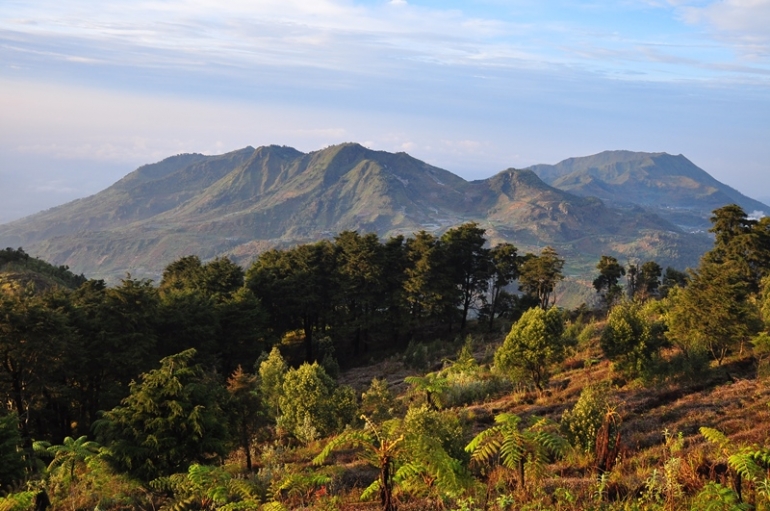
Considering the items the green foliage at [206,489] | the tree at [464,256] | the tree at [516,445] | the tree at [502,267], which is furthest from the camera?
the tree at [502,267]

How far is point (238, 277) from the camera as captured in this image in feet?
144

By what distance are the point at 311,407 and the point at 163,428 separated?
7.94 metres

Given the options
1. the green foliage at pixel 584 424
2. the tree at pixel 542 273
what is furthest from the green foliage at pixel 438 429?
the tree at pixel 542 273

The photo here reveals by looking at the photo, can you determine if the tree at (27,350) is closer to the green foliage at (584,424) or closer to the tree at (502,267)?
the green foliage at (584,424)

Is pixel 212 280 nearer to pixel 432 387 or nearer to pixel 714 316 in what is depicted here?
pixel 432 387

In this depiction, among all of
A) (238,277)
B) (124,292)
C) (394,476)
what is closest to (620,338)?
(394,476)

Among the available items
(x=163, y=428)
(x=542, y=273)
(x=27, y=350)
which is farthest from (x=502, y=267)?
(x=163, y=428)

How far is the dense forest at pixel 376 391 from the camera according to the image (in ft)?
25.4

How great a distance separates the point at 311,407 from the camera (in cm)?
1819

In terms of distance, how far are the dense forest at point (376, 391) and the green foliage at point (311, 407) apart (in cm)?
7

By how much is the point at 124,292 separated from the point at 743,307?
29392 millimetres

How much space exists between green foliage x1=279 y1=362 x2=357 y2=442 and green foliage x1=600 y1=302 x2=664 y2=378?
35.9 feet

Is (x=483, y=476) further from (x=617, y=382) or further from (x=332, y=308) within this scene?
(x=332, y=308)

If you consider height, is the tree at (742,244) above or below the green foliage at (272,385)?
above
